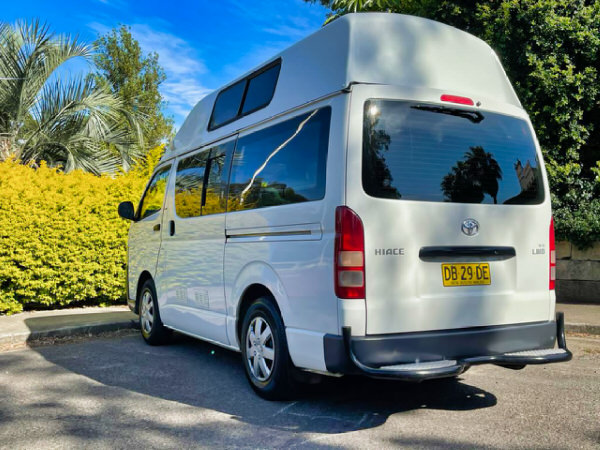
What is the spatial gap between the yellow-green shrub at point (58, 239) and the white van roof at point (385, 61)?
17.6 feet

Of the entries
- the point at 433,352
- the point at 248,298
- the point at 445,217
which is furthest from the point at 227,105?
the point at 433,352

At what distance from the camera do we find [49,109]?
49.2ft

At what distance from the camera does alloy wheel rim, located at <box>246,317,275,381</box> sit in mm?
4626

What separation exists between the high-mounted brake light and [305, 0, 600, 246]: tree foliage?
249 inches

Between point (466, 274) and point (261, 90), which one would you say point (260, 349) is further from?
point (261, 90)

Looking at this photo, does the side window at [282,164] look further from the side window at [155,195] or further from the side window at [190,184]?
the side window at [155,195]

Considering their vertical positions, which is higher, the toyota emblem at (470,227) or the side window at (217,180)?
the side window at (217,180)

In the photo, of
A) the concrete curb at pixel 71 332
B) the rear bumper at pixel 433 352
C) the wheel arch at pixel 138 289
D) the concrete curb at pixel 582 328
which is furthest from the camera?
the concrete curb at pixel 582 328

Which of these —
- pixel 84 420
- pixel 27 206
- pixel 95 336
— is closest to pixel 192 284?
pixel 84 420

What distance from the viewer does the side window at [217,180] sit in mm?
5441

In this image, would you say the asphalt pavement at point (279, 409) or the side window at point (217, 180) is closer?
the asphalt pavement at point (279, 409)

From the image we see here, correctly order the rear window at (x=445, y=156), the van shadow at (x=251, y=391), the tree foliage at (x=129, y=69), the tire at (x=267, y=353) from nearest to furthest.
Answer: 1. the rear window at (x=445, y=156)
2. the van shadow at (x=251, y=391)
3. the tire at (x=267, y=353)
4. the tree foliage at (x=129, y=69)

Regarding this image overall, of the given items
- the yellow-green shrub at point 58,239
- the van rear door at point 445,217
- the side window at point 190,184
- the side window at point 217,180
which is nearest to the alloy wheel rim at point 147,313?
the side window at point 190,184

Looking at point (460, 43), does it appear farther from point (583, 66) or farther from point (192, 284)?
point (583, 66)
